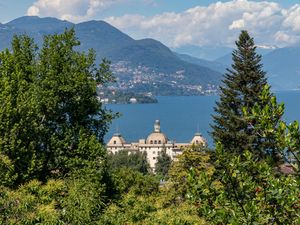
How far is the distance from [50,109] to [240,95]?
10.2 metres

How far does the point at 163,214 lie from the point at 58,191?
3.61 m

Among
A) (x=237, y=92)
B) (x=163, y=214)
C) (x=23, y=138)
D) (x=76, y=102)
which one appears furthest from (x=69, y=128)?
(x=237, y=92)

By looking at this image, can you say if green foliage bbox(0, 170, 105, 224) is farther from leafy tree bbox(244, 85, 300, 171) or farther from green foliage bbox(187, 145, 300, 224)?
leafy tree bbox(244, 85, 300, 171)

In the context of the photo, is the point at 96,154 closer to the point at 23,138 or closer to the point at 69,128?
the point at 69,128

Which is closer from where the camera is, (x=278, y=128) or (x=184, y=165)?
(x=278, y=128)

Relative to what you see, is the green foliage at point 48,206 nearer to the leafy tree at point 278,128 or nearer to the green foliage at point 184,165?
the leafy tree at point 278,128

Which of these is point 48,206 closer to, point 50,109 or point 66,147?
point 66,147

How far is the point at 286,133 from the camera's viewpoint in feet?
13.3

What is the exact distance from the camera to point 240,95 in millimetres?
23062

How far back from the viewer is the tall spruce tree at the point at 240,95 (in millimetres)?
22062

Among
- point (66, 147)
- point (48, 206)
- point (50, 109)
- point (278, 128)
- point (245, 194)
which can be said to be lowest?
point (48, 206)

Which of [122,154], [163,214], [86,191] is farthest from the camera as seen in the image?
[122,154]

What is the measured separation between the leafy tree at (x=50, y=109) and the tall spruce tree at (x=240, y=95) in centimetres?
625

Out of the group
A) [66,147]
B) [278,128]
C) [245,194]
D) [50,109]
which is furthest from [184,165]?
[278,128]
